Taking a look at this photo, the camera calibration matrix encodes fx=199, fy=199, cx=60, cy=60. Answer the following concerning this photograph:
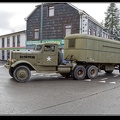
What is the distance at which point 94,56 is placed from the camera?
1368 centimetres

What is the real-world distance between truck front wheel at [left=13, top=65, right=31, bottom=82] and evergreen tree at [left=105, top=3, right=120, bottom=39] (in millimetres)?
51089

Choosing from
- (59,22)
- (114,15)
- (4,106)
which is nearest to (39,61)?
(4,106)

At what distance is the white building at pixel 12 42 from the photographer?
31.3m

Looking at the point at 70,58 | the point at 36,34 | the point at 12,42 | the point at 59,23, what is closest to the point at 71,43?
the point at 70,58

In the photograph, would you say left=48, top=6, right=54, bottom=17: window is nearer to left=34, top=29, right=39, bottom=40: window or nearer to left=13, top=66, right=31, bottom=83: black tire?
left=34, top=29, right=39, bottom=40: window

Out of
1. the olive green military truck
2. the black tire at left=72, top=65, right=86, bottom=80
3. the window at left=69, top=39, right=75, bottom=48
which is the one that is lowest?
the black tire at left=72, top=65, right=86, bottom=80

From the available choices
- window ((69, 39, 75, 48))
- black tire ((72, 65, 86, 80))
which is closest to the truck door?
black tire ((72, 65, 86, 80))

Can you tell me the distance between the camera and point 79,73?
43.7 ft

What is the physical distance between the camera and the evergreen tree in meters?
59.5

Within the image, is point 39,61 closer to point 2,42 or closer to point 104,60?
point 104,60

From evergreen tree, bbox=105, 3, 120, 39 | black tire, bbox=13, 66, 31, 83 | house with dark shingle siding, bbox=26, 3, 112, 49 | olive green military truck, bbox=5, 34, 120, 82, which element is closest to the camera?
black tire, bbox=13, 66, 31, 83

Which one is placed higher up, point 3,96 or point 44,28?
point 44,28

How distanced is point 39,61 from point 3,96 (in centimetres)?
478
